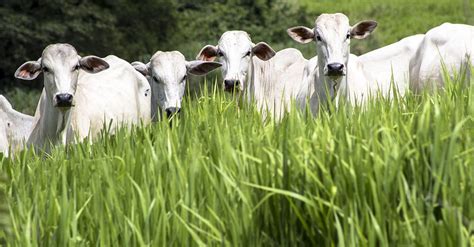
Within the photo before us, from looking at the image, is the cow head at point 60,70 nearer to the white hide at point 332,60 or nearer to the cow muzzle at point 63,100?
the cow muzzle at point 63,100

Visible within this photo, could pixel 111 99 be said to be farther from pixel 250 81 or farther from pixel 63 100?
pixel 63 100

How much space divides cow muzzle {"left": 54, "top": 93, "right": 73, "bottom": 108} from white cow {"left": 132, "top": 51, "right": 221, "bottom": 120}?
817 millimetres

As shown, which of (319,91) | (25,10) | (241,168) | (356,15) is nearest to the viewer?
(241,168)

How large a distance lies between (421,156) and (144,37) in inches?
515

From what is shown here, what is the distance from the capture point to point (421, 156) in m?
4.88

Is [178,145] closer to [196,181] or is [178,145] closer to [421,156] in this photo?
[196,181]

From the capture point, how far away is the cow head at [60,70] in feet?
26.1

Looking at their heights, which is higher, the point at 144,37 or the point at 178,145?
the point at 144,37

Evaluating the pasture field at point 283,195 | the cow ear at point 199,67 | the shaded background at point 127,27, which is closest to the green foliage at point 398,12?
the shaded background at point 127,27

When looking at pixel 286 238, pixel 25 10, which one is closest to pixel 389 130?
pixel 286 238

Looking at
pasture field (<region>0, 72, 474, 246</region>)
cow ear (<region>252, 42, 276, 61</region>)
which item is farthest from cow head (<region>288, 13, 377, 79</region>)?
pasture field (<region>0, 72, 474, 246</region>)

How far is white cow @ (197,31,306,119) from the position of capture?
906 centimetres

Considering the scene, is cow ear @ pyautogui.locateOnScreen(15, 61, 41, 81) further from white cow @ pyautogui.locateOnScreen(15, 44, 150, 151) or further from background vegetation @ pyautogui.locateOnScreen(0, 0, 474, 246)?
background vegetation @ pyautogui.locateOnScreen(0, 0, 474, 246)

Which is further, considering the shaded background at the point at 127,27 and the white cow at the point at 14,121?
the shaded background at the point at 127,27
